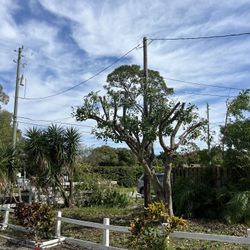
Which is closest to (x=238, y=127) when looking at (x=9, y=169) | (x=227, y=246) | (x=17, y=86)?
(x=227, y=246)

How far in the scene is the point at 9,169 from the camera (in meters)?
16.3

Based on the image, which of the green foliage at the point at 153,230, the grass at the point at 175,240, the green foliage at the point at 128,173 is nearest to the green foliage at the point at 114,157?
the green foliage at the point at 128,173

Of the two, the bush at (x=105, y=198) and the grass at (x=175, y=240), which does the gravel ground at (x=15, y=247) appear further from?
the bush at (x=105, y=198)

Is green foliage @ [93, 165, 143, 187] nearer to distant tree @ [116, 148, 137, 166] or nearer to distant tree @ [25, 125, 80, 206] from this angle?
distant tree @ [116, 148, 137, 166]

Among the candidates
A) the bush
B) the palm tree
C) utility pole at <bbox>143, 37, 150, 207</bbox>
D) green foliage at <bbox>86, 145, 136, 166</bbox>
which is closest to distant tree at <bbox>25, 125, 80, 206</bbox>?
the palm tree

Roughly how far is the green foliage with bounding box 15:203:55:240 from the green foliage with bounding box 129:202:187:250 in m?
3.34

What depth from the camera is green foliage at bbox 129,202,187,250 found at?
8578 mm

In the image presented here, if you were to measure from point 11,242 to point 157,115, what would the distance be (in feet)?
18.8

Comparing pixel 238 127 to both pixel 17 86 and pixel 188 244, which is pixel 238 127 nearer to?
pixel 188 244

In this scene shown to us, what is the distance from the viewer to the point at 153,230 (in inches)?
342

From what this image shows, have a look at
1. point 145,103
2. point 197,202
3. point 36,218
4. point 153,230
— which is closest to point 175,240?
point 153,230

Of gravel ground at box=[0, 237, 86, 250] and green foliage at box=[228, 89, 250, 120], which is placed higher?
green foliage at box=[228, 89, 250, 120]

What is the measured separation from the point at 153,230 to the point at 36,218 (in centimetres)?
400

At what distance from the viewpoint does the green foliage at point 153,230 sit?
8.58 metres
